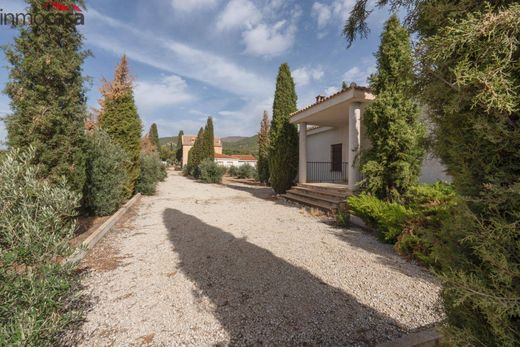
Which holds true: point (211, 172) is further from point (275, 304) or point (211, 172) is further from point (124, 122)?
point (275, 304)

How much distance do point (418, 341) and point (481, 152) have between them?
1722 millimetres

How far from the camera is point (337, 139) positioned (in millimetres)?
13609

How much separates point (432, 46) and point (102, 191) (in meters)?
8.09

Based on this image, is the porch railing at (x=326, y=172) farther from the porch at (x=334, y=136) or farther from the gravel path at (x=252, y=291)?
the gravel path at (x=252, y=291)

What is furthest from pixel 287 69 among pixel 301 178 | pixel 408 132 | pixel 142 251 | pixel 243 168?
pixel 243 168

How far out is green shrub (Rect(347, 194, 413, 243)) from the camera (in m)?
4.87

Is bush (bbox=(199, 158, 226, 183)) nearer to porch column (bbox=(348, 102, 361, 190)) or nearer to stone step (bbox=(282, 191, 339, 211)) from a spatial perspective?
stone step (bbox=(282, 191, 339, 211))

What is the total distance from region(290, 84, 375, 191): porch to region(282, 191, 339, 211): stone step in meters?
0.85

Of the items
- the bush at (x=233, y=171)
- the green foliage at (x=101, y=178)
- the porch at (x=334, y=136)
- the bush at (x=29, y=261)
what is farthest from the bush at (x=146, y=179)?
the bush at (x=233, y=171)

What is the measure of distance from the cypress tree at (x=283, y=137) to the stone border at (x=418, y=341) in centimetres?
1034

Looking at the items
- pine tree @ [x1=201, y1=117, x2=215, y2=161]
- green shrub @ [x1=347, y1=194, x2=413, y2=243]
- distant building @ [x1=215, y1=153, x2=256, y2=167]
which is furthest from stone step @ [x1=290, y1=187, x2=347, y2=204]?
distant building @ [x1=215, y1=153, x2=256, y2=167]

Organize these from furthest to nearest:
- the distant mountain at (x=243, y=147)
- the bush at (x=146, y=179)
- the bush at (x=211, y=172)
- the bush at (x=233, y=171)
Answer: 1. the distant mountain at (x=243, y=147)
2. the bush at (x=233, y=171)
3. the bush at (x=211, y=172)
4. the bush at (x=146, y=179)

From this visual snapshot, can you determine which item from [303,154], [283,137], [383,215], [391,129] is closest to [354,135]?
[391,129]

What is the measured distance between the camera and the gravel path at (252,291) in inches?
95.4
